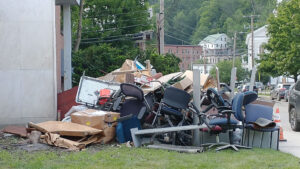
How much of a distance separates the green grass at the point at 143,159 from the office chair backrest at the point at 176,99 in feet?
4.50

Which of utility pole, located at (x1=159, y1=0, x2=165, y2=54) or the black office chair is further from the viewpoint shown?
utility pole, located at (x1=159, y1=0, x2=165, y2=54)

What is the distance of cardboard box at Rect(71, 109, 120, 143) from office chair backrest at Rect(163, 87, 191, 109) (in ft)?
4.08

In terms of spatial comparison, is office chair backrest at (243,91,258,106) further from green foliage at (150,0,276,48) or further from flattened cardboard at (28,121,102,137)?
green foliage at (150,0,276,48)

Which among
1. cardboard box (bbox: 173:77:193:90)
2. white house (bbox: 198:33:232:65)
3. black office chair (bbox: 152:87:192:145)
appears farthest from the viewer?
white house (bbox: 198:33:232:65)

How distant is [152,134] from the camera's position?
1073 centimetres

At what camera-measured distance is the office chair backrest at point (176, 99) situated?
10.7 metres

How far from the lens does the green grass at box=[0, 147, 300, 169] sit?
26.6 ft

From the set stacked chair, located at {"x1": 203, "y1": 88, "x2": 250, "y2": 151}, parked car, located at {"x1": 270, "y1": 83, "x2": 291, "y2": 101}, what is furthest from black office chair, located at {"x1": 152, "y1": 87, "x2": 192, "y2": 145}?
parked car, located at {"x1": 270, "y1": 83, "x2": 291, "y2": 101}

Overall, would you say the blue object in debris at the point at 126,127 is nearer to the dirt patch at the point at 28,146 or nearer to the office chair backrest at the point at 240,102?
the dirt patch at the point at 28,146

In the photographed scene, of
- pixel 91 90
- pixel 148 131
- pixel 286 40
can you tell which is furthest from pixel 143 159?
pixel 286 40

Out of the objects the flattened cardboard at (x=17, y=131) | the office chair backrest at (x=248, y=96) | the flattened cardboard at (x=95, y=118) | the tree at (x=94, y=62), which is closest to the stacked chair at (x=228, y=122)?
the office chair backrest at (x=248, y=96)

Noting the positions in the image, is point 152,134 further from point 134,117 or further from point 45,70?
point 45,70

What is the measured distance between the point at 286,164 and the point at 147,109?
→ 3756mm

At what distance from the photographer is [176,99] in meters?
10.8
